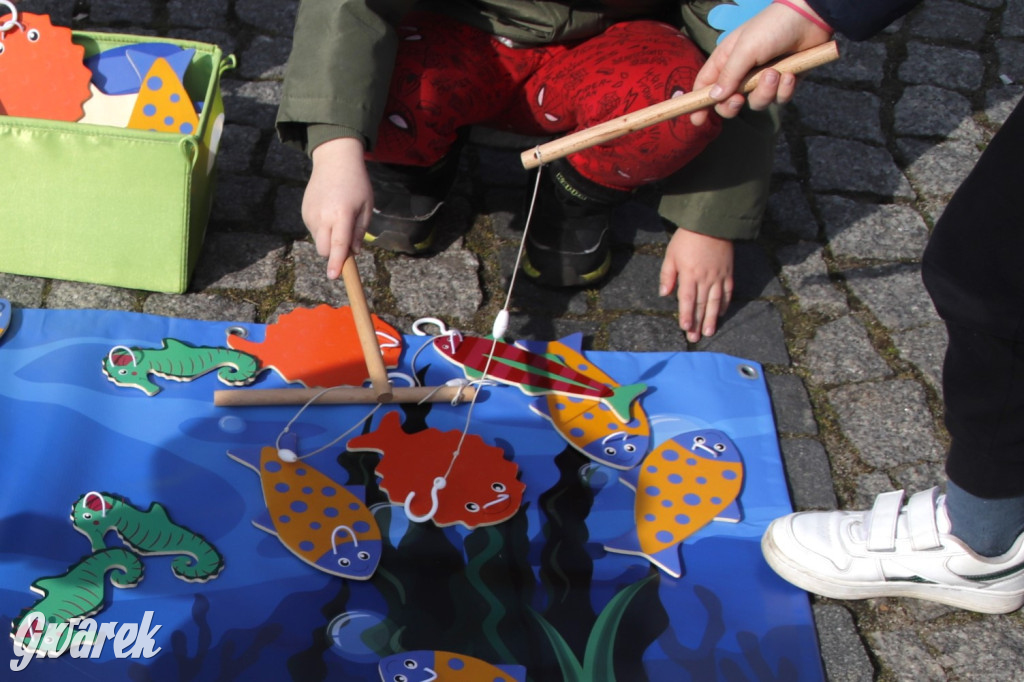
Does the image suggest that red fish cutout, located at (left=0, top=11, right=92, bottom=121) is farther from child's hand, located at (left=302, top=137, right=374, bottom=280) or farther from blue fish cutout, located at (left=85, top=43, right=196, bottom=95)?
child's hand, located at (left=302, top=137, right=374, bottom=280)

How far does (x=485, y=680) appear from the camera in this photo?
4.28ft

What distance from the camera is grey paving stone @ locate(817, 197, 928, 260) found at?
2.08m

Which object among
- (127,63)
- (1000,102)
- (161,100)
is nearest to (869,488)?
(1000,102)

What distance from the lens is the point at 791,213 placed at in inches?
84.0

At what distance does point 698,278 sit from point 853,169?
665 mm

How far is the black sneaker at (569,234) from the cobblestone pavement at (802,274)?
0.15 ft

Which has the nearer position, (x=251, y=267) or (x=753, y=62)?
(x=753, y=62)

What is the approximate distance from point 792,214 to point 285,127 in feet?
3.62

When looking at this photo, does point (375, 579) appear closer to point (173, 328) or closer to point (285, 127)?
point (173, 328)

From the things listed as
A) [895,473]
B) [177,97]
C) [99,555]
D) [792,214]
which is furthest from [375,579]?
[792,214]

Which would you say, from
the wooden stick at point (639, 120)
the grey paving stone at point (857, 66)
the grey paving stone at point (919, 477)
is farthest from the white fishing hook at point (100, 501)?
the grey paving stone at point (857, 66)

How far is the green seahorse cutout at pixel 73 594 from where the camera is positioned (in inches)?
50.5

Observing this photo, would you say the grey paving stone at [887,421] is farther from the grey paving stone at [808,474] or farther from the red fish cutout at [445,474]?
the red fish cutout at [445,474]

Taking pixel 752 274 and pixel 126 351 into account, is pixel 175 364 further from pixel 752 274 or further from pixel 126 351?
pixel 752 274
